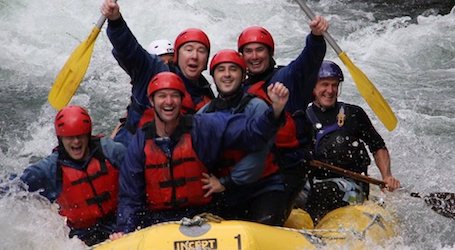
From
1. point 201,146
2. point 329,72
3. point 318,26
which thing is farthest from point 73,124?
point 329,72

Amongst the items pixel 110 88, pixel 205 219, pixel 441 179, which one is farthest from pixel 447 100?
pixel 205 219

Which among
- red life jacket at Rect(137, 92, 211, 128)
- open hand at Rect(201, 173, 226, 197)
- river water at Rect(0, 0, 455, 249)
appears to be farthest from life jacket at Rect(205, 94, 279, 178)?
river water at Rect(0, 0, 455, 249)

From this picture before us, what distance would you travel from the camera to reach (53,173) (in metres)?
4.02

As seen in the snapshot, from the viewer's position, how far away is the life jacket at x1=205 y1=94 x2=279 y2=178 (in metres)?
3.78

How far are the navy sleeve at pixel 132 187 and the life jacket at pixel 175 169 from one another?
4 cm

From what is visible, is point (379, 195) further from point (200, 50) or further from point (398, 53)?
point (398, 53)

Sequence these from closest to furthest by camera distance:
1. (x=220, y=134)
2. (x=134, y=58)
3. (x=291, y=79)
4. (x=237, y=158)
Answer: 1. (x=220, y=134)
2. (x=237, y=158)
3. (x=291, y=79)
4. (x=134, y=58)

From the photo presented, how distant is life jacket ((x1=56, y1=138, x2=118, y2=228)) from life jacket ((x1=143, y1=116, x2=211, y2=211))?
34 cm

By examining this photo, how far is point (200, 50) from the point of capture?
13.5 ft

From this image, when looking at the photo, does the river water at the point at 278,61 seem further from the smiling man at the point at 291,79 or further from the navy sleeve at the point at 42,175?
the smiling man at the point at 291,79

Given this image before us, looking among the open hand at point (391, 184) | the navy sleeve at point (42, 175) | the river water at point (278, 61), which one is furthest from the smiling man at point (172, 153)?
Result: the open hand at point (391, 184)

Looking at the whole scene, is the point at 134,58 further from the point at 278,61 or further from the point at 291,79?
the point at 278,61

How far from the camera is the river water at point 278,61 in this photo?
16.4 feet

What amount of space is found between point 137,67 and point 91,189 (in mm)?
716
